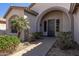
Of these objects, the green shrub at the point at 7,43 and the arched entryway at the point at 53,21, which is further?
the arched entryway at the point at 53,21

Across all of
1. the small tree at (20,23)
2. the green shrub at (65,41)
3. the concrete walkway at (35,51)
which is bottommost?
the concrete walkway at (35,51)

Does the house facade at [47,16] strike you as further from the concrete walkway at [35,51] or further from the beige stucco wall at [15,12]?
the concrete walkway at [35,51]

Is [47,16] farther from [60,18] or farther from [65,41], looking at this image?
[65,41]

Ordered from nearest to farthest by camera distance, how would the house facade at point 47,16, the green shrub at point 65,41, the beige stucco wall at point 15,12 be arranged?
the green shrub at point 65,41
the beige stucco wall at point 15,12
the house facade at point 47,16

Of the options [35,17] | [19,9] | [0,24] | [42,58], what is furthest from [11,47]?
[0,24]

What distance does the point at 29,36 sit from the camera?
25.2 m

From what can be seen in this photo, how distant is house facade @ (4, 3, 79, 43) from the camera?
85.6 ft

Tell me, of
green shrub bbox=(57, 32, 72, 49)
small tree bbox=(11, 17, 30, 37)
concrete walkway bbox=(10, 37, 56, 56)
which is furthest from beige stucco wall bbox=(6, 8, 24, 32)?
green shrub bbox=(57, 32, 72, 49)

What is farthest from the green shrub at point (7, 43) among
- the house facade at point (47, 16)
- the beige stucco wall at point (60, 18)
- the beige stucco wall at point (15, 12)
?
the beige stucco wall at point (60, 18)

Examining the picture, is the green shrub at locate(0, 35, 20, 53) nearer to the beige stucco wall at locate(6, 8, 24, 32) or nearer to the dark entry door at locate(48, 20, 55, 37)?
the beige stucco wall at locate(6, 8, 24, 32)

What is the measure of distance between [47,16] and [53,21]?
4.60ft

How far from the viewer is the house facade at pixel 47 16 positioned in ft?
85.6

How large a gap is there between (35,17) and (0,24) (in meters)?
11.6

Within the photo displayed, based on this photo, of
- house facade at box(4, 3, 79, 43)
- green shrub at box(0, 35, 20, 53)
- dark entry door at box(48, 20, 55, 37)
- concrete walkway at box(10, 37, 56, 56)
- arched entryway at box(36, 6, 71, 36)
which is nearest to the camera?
concrete walkway at box(10, 37, 56, 56)
